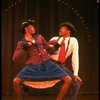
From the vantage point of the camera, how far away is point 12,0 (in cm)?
695

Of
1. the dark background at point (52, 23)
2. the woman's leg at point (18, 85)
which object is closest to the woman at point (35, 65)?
the woman's leg at point (18, 85)

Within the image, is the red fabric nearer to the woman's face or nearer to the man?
the man

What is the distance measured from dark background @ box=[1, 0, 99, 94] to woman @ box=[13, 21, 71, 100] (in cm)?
233

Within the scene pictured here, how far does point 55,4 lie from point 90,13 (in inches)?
26.4

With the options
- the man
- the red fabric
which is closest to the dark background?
the man

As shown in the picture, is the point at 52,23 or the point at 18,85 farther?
the point at 52,23

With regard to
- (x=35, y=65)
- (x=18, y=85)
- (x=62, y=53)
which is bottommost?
(x=18, y=85)

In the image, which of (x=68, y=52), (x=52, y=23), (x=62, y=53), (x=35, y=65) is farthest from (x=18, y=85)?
(x=52, y=23)

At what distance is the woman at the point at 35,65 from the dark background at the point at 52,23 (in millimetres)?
2335

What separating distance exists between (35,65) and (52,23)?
2650 millimetres

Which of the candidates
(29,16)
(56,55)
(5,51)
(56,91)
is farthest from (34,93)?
(56,55)

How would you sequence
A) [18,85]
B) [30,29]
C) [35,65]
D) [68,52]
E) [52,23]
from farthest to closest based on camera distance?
[52,23], [68,52], [30,29], [35,65], [18,85]

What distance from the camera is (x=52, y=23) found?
281 inches

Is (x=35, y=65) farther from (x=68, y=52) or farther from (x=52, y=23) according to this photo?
(x=52, y=23)
